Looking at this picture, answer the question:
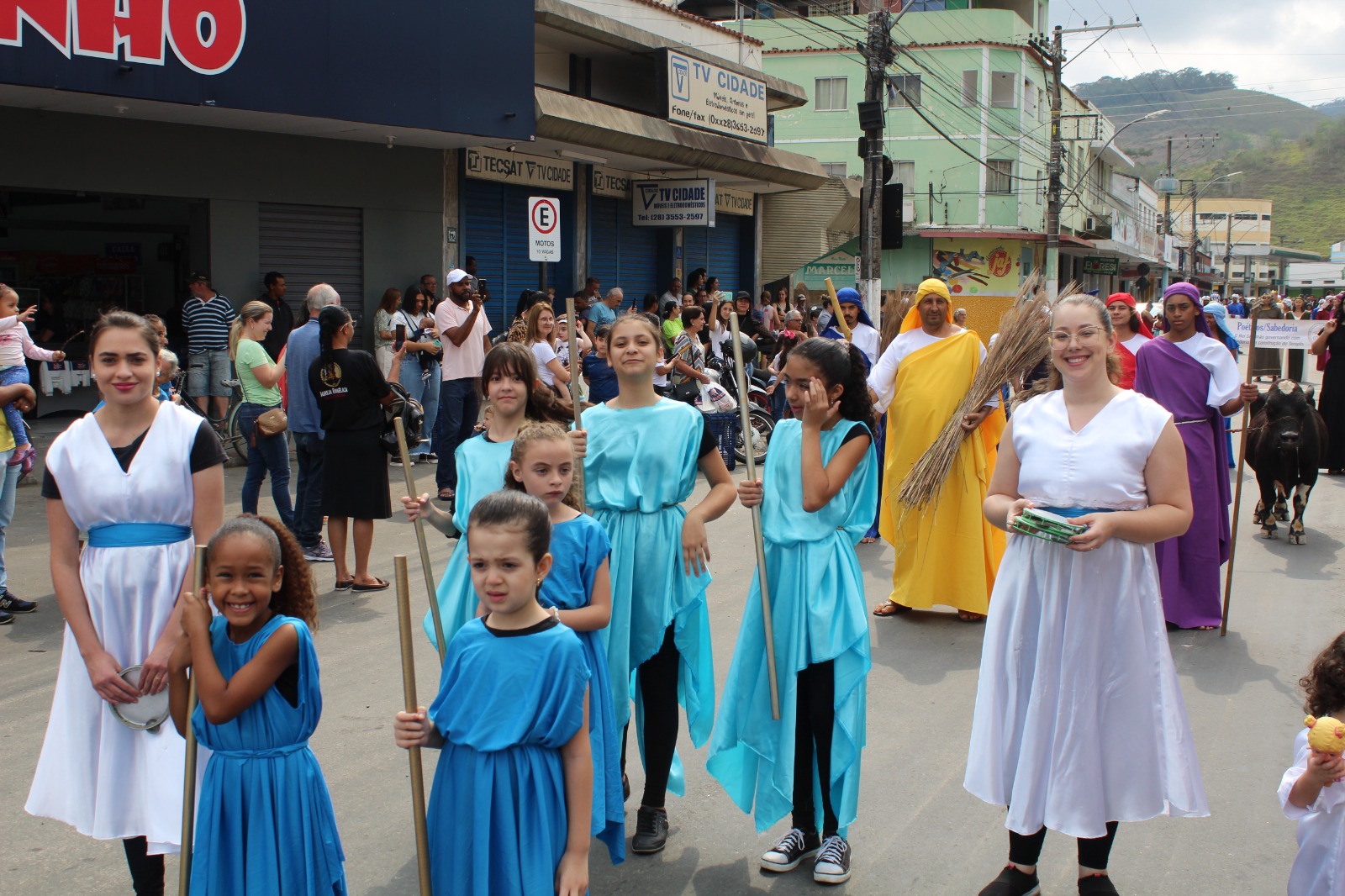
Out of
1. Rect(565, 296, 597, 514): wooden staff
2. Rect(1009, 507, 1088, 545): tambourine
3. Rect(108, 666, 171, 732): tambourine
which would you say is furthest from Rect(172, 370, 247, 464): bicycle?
Rect(1009, 507, 1088, 545): tambourine

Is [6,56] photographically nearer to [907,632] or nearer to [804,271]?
[907,632]

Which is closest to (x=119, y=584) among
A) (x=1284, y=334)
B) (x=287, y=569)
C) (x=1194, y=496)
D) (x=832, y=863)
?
(x=287, y=569)

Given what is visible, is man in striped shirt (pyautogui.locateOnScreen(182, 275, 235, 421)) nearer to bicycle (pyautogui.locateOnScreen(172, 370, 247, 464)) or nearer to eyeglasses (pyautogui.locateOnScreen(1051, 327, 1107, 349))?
bicycle (pyautogui.locateOnScreen(172, 370, 247, 464))

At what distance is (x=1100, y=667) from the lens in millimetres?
A: 3596

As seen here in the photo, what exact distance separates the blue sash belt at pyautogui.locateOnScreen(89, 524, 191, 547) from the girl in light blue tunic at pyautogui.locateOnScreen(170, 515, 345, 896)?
46 centimetres

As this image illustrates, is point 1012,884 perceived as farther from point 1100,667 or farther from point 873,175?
point 873,175

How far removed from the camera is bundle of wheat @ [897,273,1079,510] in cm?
711

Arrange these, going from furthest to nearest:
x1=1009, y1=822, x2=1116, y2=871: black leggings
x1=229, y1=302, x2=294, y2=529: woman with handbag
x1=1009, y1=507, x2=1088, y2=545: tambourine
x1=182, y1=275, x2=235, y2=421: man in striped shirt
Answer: x1=182, y1=275, x2=235, y2=421: man in striped shirt < x1=229, y1=302, x2=294, y2=529: woman with handbag < x1=1009, y1=822, x2=1116, y2=871: black leggings < x1=1009, y1=507, x2=1088, y2=545: tambourine

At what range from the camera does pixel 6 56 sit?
33.2ft

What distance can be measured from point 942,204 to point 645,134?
91.2 feet

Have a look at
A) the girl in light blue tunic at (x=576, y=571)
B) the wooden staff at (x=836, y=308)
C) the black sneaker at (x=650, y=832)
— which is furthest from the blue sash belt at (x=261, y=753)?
the wooden staff at (x=836, y=308)

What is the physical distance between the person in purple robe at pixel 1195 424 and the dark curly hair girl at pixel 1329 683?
13.3 feet

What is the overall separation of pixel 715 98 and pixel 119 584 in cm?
1782

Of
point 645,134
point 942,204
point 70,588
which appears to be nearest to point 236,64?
point 645,134
